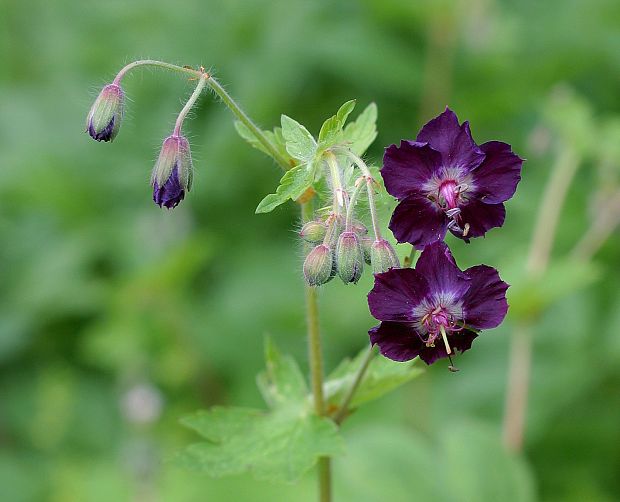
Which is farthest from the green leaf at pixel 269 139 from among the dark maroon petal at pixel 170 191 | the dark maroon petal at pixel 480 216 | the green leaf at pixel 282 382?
the green leaf at pixel 282 382

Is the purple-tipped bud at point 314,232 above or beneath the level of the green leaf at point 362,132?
beneath

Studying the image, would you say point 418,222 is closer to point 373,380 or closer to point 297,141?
point 297,141

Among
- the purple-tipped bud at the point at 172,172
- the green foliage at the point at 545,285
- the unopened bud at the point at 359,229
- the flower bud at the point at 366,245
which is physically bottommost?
the flower bud at the point at 366,245

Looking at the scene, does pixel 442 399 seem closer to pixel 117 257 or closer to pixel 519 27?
pixel 117 257

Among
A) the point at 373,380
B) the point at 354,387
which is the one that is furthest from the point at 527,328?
the point at 354,387

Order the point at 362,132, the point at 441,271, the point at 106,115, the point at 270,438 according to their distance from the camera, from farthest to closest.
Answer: the point at 270,438 < the point at 362,132 < the point at 106,115 < the point at 441,271

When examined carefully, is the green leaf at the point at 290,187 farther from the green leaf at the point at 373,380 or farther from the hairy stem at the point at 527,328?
the hairy stem at the point at 527,328

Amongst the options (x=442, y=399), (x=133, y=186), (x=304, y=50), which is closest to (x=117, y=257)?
(x=133, y=186)
